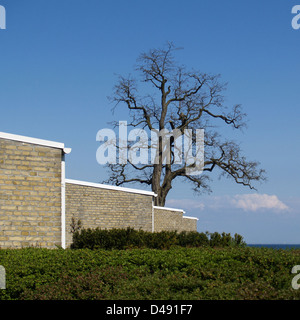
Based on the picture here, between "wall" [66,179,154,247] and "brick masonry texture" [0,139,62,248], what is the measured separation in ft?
26.9

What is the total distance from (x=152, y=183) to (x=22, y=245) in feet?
62.9

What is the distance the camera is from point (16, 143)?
1396 centimetres

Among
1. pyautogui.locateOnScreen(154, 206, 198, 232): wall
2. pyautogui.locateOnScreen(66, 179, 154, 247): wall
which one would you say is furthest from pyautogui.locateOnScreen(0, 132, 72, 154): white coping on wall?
pyautogui.locateOnScreen(154, 206, 198, 232): wall

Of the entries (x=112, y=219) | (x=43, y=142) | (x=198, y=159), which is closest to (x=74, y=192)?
(x=112, y=219)

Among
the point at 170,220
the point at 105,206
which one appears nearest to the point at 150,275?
the point at 105,206

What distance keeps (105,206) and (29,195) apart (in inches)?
394

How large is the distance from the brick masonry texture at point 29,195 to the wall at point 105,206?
8.21 m

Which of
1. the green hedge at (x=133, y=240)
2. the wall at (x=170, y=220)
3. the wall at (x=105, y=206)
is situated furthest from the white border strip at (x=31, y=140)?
the wall at (x=170, y=220)

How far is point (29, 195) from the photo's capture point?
45.7 ft

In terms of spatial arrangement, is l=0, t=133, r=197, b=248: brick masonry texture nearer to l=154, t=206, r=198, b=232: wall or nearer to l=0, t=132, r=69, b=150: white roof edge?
l=0, t=132, r=69, b=150: white roof edge

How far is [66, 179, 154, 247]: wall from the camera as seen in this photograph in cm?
2245
